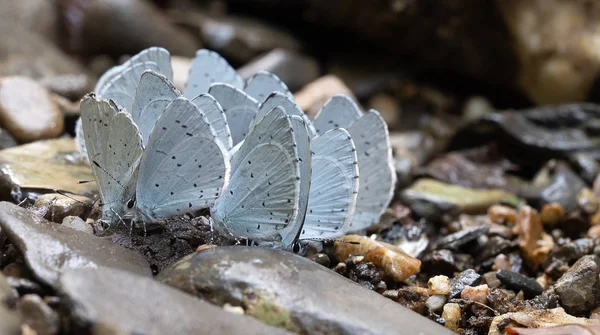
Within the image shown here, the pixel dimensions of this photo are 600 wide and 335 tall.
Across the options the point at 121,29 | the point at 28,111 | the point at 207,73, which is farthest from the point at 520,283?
the point at 121,29

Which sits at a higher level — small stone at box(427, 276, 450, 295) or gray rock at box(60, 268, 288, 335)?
gray rock at box(60, 268, 288, 335)

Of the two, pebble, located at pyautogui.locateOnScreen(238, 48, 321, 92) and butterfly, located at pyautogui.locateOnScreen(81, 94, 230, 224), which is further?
pebble, located at pyautogui.locateOnScreen(238, 48, 321, 92)

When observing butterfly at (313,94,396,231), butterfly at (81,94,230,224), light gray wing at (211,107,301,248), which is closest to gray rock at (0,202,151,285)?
butterfly at (81,94,230,224)

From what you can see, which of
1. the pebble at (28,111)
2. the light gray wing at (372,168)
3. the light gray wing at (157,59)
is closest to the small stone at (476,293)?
the light gray wing at (372,168)

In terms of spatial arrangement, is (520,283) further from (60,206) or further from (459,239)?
(60,206)

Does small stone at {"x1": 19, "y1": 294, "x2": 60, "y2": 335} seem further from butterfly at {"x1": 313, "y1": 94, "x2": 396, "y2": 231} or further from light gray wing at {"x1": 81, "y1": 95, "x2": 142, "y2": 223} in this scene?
butterfly at {"x1": 313, "y1": 94, "x2": 396, "y2": 231}

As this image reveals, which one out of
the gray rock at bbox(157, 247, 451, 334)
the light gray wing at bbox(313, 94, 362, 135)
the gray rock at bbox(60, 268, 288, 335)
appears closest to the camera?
the gray rock at bbox(60, 268, 288, 335)

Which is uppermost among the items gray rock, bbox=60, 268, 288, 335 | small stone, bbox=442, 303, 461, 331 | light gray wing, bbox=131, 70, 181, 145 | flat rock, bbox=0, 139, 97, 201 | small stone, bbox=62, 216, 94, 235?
light gray wing, bbox=131, 70, 181, 145

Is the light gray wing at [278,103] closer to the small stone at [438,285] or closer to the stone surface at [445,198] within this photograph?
the small stone at [438,285]
